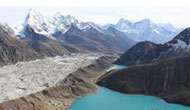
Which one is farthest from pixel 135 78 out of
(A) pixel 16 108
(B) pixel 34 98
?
(A) pixel 16 108

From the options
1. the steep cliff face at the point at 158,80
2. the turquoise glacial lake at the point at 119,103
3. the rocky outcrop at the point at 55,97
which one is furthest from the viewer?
the steep cliff face at the point at 158,80

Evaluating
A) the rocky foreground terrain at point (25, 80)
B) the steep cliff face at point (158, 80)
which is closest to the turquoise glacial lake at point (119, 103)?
→ the steep cliff face at point (158, 80)

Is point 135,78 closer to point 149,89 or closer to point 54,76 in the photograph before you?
point 149,89

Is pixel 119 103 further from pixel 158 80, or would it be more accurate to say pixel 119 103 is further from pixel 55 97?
pixel 158 80

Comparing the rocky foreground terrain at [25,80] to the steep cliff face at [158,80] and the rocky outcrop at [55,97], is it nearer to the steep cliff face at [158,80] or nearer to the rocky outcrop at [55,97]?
the rocky outcrop at [55,97]

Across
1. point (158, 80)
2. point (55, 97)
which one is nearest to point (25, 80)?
point (55, 97)

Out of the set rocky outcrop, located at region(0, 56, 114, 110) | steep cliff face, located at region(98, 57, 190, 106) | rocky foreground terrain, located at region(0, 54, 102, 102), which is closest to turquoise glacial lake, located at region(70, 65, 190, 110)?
rocky outcrop, located at region(0, 56, 114, 110)
